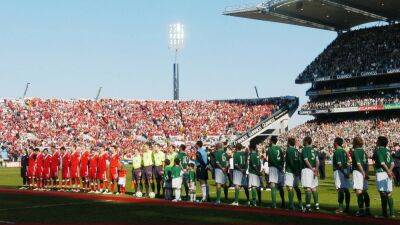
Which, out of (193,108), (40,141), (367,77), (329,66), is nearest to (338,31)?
(329,66)

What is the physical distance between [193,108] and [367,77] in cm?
2172

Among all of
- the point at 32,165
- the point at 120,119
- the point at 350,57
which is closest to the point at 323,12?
the point at 350,57

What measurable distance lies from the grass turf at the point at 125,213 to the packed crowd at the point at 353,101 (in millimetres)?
35610

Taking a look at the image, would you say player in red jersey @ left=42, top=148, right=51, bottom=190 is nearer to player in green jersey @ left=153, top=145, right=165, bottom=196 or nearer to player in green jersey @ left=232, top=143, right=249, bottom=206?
player in green jersey @ left=153, top=145, right=165, bottom=196

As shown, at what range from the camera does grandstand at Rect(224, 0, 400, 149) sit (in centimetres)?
5325

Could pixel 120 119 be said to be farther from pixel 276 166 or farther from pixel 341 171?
pixel 341 171

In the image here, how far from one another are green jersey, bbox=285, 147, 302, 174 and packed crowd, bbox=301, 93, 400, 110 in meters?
39.3

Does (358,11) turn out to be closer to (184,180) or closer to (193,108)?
(193,108)

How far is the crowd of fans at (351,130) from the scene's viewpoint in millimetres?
49812

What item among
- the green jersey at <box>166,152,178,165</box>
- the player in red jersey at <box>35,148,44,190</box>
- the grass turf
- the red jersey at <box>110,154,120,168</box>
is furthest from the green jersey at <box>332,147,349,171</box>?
the player in red jersey at <box>35,148,44,190</box>

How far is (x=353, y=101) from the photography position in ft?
187

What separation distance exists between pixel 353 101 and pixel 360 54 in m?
4.72

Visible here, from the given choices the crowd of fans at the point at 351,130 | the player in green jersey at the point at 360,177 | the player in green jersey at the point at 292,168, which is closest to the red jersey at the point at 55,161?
the player in green jersey at the point at 292,168

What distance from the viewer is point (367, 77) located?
56375 millimetres
